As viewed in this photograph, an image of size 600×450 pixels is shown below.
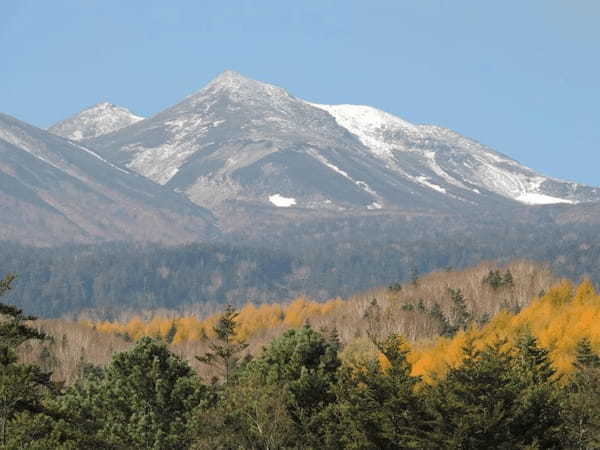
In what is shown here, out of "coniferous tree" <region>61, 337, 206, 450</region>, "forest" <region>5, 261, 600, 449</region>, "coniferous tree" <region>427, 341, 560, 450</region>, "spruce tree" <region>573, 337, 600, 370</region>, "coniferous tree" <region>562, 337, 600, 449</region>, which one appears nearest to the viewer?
"forest" <region>5, 261, 600, 449</region>

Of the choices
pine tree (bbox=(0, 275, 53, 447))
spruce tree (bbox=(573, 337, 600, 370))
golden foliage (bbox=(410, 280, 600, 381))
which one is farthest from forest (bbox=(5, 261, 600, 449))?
golden foliage (bbox=(410, 280, 600, 381))

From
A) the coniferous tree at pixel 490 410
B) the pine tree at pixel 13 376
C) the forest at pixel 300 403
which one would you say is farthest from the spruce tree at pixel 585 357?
the pine tree at pixel 13 376

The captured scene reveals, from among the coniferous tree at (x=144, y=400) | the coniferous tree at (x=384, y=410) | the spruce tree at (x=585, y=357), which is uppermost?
the spruce tree at (x=585, y=357)

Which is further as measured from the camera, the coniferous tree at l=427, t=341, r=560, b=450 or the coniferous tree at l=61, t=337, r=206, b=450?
the coniferous tree at l=61, t=337, r=206, b=450

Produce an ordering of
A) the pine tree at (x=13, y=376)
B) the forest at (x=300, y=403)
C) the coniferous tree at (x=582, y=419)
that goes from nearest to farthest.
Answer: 1. the pine tree at (x=13, y=376)
2. the forest at (x=300, y=403)
3. the coniferous tree at (x=582, y=419)

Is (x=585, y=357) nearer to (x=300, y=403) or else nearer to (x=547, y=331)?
(x=300, y=403)

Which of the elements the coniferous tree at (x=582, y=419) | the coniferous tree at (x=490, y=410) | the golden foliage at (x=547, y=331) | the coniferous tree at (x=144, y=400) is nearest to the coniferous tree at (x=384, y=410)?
the coniferous tree at (x=490, y=410)

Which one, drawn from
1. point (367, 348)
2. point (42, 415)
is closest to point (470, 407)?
point (42, 415)

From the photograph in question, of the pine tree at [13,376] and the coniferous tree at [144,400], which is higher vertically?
the pine tree at [13,376]

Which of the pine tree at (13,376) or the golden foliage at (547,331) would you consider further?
the golden foliage at (547,331)

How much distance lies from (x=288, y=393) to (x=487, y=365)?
12806mm

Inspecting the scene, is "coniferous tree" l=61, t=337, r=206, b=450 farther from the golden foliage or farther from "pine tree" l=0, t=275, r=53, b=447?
the golden foliage

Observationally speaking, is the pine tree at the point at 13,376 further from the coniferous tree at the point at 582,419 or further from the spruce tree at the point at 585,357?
the spruce tree at the point at 585,357

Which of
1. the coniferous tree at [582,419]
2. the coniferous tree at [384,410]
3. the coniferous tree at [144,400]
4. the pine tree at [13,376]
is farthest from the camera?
the coniferous tree at [144,400]
